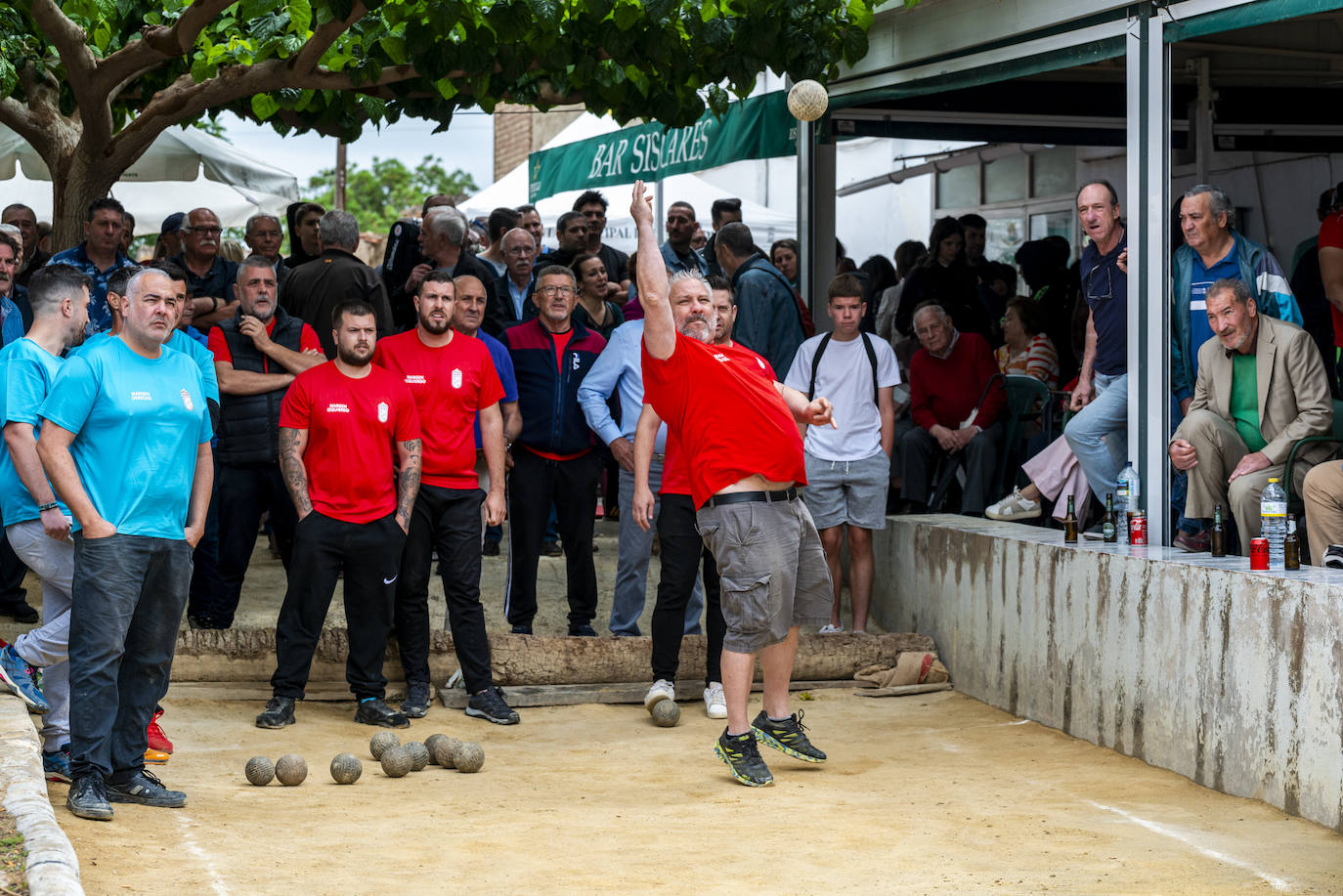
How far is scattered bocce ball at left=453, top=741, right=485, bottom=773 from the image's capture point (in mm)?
6891

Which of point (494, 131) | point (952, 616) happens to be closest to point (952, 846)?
point (952, 616)

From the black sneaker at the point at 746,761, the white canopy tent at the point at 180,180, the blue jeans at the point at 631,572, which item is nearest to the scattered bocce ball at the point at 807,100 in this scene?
the blue jeans at the point at 631,572

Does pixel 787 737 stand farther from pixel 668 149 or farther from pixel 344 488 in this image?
pixel 668 149

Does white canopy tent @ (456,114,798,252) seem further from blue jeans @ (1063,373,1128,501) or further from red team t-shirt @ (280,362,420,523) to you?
red team t-shirt @ (280,362,420,523)

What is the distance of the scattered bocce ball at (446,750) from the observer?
274 inches

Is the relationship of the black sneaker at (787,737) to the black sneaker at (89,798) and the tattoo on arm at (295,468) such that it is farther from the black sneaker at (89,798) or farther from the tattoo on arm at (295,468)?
the black sneaker at (89,798)

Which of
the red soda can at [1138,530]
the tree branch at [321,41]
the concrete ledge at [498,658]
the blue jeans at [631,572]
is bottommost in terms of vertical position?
the concrete ledge at [498,658]

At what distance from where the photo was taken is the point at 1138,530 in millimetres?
7598

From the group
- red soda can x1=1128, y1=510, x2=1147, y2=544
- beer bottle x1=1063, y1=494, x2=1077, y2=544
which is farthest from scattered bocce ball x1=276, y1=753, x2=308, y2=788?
red soda can x1=1128, y1=510, x2=1147, y2=544

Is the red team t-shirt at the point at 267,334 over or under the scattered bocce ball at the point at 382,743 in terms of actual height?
over

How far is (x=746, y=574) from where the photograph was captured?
260 inches

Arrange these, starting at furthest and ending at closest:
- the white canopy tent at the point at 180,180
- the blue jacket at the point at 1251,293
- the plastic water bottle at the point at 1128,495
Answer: the white canopy tent at the point at 180,180 < the plastic water bottle at the point at 1128,495 < the blue jacket at the point at 1251,293

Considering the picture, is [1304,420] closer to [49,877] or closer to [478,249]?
[49,877]

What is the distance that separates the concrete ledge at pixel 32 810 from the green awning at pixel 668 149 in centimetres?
575
